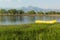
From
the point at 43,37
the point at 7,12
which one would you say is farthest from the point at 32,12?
the point at 43,37

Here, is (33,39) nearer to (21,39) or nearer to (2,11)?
(21,39)

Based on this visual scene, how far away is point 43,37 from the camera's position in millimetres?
14406

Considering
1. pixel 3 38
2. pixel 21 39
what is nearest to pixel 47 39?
pixel 21 39

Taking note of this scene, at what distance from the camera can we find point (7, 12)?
11812 cm

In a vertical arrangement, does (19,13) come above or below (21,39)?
below

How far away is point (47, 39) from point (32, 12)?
4044 inches

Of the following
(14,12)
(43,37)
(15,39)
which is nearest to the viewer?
(15,39)

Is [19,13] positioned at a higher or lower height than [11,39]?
lower

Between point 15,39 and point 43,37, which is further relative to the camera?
point 43,37

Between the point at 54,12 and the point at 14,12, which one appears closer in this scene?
the point at 14,12

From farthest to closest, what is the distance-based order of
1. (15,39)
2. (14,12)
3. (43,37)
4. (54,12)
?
(54,12) < (14,12) < (43,37) < (15,39)

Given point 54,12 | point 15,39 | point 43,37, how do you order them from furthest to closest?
point 54,12
point 43,37
point 15,39

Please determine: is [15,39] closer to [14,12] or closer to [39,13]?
[14,12]

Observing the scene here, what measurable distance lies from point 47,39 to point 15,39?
2.46 m
